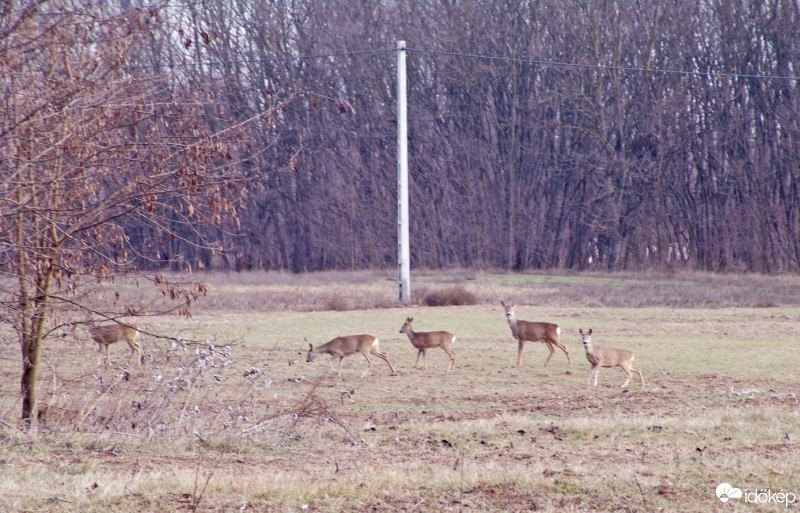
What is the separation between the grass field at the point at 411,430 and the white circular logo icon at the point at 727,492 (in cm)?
6

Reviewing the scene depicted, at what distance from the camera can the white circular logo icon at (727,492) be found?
6.75 metres

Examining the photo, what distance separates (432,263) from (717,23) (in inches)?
628

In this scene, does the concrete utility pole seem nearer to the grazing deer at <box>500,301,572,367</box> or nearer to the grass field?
the grass field

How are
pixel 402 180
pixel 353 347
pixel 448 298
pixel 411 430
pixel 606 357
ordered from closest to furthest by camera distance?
pixel 411 430
pixel 606 357
pixel 353 347
pixel 402 180
pixel 448 298

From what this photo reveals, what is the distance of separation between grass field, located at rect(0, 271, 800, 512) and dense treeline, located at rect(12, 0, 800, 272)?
65.1 feet

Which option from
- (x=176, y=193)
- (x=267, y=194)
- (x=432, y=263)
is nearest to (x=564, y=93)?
(x=432, y=263)

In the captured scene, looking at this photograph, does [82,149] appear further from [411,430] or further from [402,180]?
[402,180]

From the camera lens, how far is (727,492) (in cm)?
685

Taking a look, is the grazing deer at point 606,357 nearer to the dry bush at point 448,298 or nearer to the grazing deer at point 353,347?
the grazing deer at point 353,347

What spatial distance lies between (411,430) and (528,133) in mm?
34534

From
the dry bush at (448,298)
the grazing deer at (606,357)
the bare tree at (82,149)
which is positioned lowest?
the grazing deer at (606,357)

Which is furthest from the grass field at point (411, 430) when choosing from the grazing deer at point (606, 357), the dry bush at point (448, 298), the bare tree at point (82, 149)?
the dry bush at point (448, 298)

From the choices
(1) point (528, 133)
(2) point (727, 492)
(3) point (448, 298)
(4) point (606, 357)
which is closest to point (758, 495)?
(2) point (727, 492)

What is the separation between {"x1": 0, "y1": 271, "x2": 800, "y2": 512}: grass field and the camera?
268 inches
